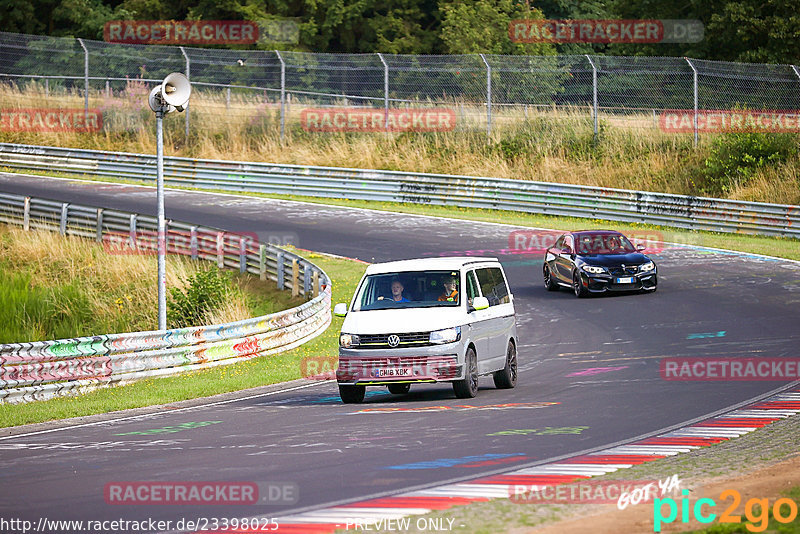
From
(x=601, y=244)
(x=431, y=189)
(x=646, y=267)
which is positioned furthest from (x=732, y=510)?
(x=431, y=189)

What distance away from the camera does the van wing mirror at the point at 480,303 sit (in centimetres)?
1570

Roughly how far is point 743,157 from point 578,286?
15.7m

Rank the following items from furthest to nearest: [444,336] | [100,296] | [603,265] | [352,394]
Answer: [100,296], [603,265], [352,394], [444,336]

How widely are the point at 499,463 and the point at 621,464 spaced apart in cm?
106

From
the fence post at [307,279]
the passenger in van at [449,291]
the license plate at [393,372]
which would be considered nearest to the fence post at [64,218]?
the fence post at [307,279]

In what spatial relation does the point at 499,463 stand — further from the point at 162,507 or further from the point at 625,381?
the point at 625,381

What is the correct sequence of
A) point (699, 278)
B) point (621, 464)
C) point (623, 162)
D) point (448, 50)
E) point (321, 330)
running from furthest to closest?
point (448, 50)
point (623, 162)
point (699, 278)
point (321, 330)
point (621, 464)

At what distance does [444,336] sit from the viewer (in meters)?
15.1

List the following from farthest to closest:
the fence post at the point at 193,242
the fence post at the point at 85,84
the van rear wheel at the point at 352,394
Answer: the fence post at the point at 85,84 < the fence post at the point at 193,242 < the van rear wheel at the point at 352,394

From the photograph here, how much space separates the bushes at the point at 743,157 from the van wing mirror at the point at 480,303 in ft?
82.8

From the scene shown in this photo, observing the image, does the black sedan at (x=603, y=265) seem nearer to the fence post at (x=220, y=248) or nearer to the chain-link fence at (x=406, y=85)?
the fence post at (x=220, y=248)

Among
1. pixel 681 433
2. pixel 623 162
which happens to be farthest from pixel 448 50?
pixel 681 433

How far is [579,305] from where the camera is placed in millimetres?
25609

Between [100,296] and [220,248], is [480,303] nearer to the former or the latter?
[100,296]
